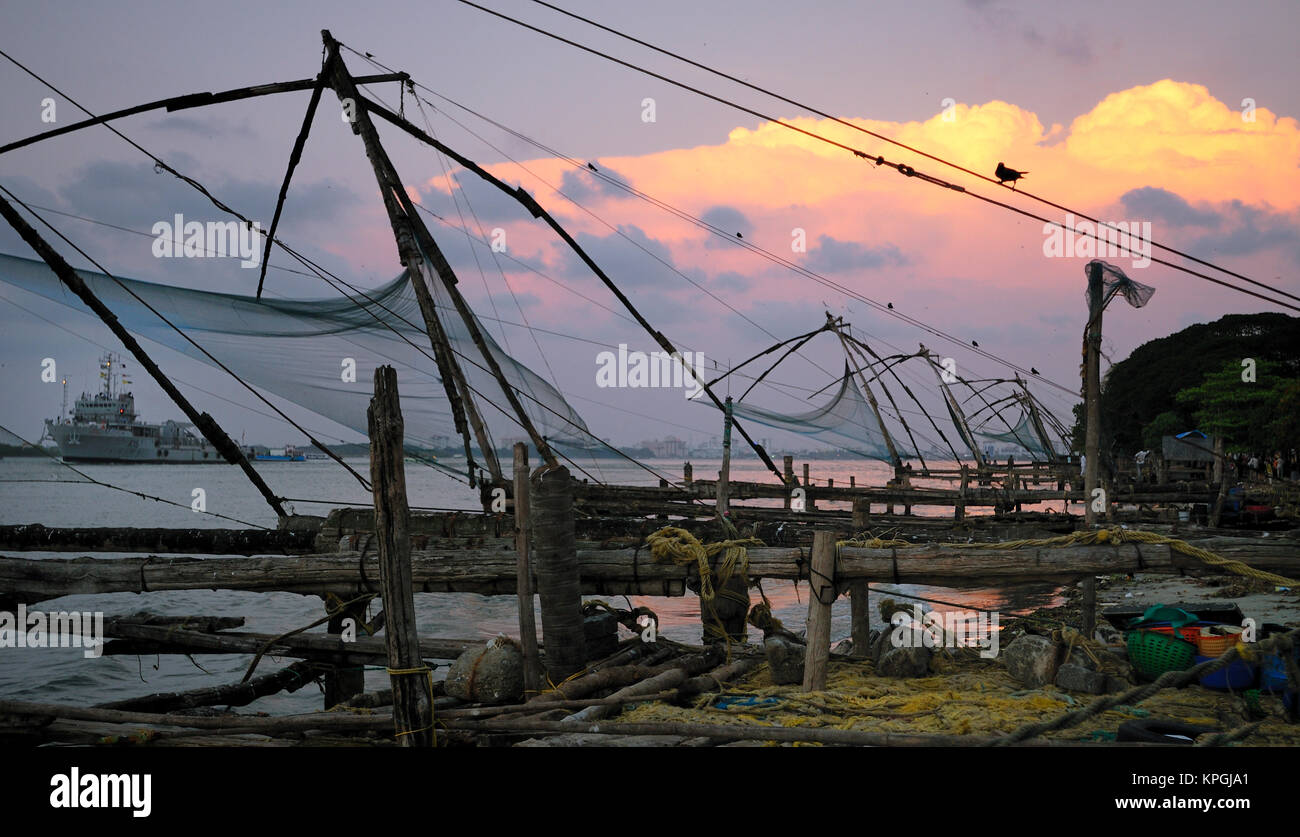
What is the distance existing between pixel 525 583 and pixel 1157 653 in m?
4.63

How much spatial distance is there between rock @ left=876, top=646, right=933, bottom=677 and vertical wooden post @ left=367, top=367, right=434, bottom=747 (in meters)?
3.74

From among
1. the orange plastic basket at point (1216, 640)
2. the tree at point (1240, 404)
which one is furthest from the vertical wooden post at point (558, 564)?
the tree at point (1240, 404)

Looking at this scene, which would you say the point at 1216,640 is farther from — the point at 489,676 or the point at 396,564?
the point at 396,564

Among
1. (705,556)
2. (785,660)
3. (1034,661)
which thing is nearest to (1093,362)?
(1034,661)

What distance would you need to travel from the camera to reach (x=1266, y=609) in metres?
10.8

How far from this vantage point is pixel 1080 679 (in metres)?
6.21

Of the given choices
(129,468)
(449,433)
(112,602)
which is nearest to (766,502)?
(112,602)

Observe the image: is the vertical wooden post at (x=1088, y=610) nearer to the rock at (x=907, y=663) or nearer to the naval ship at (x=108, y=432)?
the rock at (x=907, y=663)

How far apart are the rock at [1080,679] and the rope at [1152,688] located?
1.42 ft

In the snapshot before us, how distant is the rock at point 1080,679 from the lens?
616 cm

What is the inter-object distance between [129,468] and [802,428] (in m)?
73.2

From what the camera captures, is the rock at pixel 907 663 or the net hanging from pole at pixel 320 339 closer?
the rock at pixel 907 663

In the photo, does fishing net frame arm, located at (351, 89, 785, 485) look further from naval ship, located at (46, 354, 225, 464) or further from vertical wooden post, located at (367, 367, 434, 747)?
naval ship, located at (46, 354, 225, 464)
